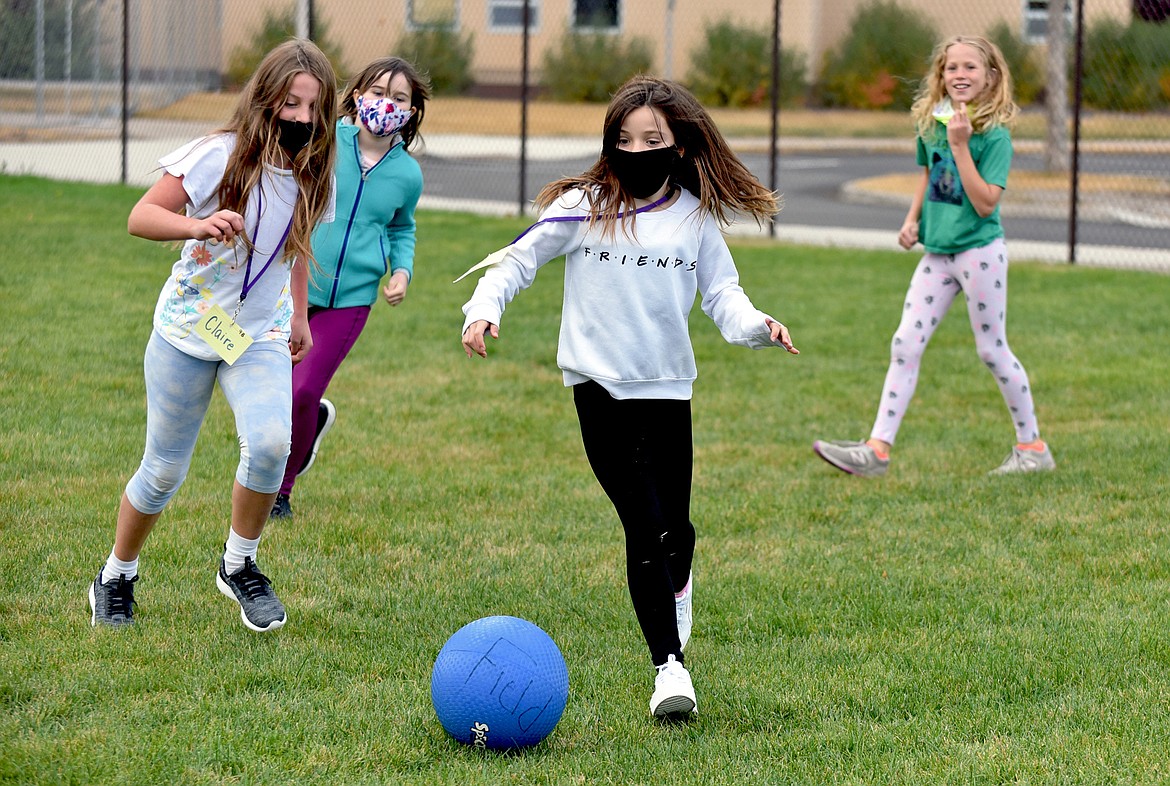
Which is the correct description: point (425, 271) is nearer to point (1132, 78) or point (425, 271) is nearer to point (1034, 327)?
point (1034, 327)

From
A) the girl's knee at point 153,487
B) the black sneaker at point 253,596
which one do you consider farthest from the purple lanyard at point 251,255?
the black sneaker at point 253,596

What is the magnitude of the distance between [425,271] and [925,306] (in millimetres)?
6253

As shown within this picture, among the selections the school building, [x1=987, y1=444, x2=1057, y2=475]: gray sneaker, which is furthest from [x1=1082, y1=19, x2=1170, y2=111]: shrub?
[x1=987, y1=444, x2=1057, y2=475]: gray sneaker

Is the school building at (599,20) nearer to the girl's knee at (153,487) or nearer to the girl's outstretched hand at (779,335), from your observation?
the girl's knee at (153,487)

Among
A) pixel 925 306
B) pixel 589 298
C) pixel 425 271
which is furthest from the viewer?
pixel 425 271

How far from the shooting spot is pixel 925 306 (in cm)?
705

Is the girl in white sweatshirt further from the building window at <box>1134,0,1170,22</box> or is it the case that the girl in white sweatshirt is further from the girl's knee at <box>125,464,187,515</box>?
the building window at <box>1134,0,1170,22</box>

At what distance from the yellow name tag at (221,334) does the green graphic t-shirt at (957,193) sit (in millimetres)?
3809

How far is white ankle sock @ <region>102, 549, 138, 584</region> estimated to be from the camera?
4777 millimetres

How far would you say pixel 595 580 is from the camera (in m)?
5.39

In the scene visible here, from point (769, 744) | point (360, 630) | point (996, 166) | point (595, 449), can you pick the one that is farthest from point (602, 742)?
point (996, 166)

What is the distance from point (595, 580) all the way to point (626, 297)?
5.09 ft

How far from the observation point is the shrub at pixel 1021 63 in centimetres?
2764

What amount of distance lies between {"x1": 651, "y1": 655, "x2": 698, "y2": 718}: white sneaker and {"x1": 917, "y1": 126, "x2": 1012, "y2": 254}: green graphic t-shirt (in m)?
3.54
